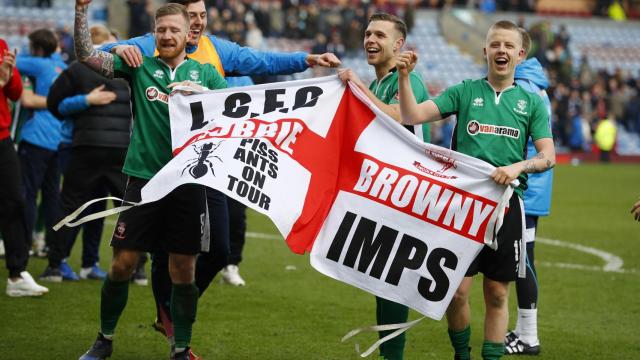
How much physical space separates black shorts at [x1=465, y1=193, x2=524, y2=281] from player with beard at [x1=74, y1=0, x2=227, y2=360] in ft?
5.91

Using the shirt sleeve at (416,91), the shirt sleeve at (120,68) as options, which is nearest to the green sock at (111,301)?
the shirt sleeve at (120,68)

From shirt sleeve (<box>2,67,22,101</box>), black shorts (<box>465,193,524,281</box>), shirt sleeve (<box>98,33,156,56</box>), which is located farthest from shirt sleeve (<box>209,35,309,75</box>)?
shirt sleeve (<box>2,67,22,101</box>)

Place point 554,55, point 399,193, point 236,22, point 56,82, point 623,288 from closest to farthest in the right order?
1. point 399,193
2. point 56,82
3. point 623,288
4. point 236,22
5. point 554,55

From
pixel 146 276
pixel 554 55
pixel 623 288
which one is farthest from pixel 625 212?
pixel 554 55

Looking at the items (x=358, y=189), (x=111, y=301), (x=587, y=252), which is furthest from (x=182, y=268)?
(x=587, y=252)

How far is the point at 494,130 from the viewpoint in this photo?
20.5 feet

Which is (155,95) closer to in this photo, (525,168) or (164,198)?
(164,198)

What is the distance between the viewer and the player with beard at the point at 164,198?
21.7ft

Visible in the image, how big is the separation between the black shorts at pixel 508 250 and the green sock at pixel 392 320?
1.79 feet

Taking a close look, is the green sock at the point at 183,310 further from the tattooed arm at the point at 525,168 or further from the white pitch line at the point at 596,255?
the white pitch line at the point at 596,255

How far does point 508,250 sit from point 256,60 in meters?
2.37

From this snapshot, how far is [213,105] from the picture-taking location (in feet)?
21.9

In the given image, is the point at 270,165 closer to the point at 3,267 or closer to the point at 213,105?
the point at 213,105

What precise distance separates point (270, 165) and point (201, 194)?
570 mm
